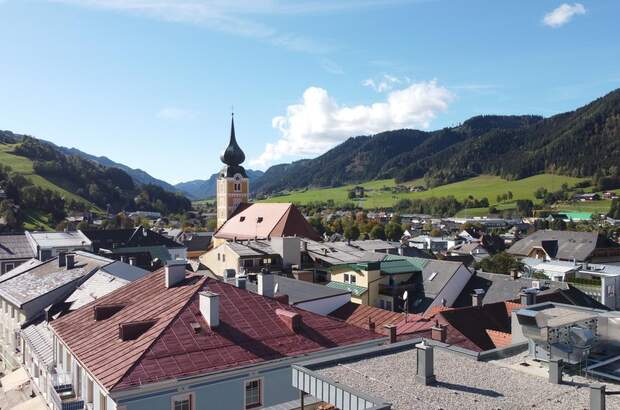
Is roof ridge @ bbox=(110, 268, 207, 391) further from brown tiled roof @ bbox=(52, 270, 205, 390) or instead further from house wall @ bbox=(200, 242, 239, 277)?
house wall @ bbox=(200, 242, 239, 277)

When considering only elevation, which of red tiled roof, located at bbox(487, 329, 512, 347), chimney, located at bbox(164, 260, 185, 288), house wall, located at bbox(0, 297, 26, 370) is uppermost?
chimney, located at bbox(164, 260, 185, 288)

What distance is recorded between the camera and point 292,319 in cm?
1845

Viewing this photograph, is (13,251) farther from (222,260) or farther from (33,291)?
(33,291)

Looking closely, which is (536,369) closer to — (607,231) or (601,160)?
(607,231)

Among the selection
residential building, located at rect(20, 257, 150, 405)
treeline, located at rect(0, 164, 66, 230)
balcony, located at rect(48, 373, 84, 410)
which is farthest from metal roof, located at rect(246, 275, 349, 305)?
treeline, located at rect(0, 164, 66, 230)

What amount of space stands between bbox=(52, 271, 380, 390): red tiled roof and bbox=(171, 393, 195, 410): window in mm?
658

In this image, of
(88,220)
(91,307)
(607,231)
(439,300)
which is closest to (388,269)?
(439,300)

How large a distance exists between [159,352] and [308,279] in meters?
27.2

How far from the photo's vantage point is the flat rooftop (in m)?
10.0

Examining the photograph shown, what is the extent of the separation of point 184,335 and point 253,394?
2.84 meters

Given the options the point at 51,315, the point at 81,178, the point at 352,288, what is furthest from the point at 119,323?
the point at 81,178

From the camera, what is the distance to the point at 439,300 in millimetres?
35312

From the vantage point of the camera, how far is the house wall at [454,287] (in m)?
35.4

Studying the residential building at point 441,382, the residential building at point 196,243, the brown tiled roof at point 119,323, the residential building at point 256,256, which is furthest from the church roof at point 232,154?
the residential building at point 441,382
